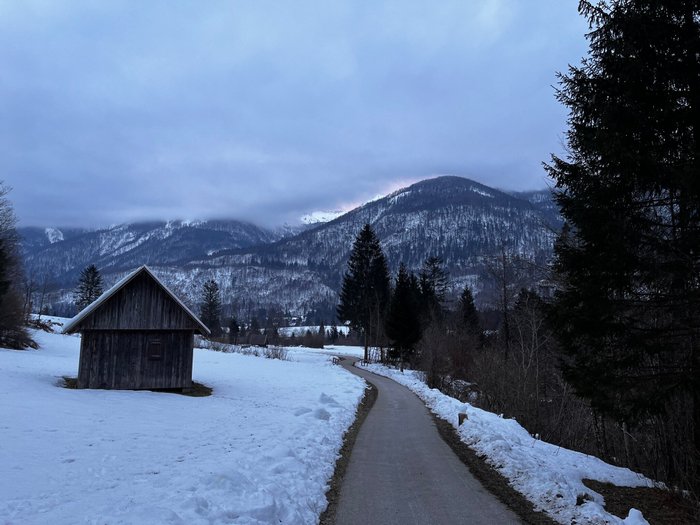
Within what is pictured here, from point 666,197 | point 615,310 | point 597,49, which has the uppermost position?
point 597,49

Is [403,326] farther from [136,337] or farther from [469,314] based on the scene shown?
[136,337]

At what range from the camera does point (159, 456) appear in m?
9.59

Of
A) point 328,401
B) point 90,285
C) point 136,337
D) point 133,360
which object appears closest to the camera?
point 328,401

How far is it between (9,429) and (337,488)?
778 centimetres

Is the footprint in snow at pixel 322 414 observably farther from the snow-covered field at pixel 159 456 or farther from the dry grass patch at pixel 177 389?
the dry grass patch at pixel 177 389

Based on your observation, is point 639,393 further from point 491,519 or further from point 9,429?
point 9,429

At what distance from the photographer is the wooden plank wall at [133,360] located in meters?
20.8

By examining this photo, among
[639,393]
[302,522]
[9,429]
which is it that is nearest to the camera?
[302,522]

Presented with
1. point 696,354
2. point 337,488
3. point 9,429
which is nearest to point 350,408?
point 337,488

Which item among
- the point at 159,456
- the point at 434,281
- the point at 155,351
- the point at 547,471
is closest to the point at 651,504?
the point at 547,471

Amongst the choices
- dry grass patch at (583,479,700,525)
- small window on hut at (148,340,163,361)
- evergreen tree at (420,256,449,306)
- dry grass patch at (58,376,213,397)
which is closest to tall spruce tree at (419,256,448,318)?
evergreen tree at (420,256,449,306)

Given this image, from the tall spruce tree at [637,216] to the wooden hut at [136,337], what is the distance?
1833cm

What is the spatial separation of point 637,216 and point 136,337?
20.9m

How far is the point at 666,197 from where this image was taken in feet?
27.6
